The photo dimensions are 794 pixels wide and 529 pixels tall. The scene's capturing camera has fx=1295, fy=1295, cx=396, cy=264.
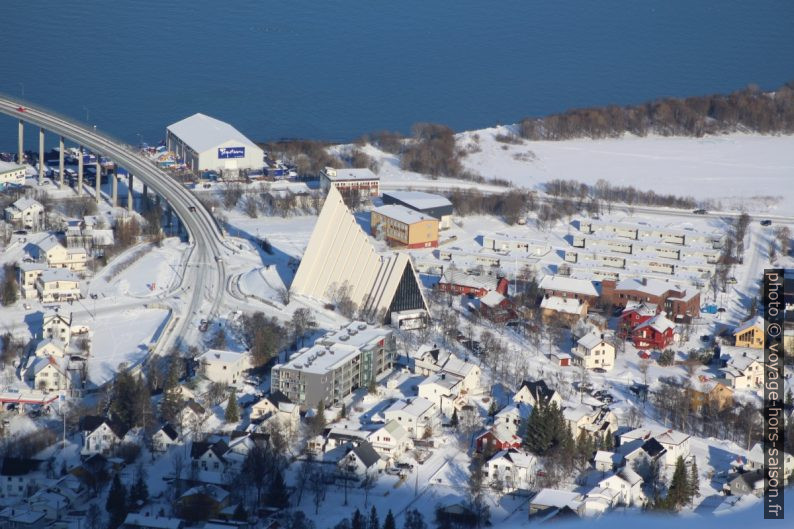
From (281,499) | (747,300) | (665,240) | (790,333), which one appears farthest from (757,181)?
(281,499)

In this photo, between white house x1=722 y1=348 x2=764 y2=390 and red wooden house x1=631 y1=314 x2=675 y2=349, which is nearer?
white house x1=722 y1=348 x2=764 y2=390

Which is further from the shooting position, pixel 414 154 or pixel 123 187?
pixel 414 154

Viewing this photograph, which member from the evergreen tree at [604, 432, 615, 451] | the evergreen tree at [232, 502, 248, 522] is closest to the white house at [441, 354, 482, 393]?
the evergreen tree at [604, 432, 615, 451]

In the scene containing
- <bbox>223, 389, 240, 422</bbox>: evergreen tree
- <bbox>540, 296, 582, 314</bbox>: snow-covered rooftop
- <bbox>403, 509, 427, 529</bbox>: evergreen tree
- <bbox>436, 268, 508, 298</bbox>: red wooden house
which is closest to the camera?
<bbox>403, 509, 427, 529</bbox>: evergreen tree

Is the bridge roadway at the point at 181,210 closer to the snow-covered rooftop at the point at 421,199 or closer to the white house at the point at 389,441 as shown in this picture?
the snow-covered rooftop at the point at 421,199

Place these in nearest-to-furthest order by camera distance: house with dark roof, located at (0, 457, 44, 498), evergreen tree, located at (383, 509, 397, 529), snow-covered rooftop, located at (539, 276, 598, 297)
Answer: evergreen tree, located at (383, 509, 397, 529), house with dark roof, located at (0, 457, 44, 498), snow-covered rooftop, located at (539, 276, 598, 297)

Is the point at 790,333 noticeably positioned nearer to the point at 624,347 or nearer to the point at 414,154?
the point at 624,347

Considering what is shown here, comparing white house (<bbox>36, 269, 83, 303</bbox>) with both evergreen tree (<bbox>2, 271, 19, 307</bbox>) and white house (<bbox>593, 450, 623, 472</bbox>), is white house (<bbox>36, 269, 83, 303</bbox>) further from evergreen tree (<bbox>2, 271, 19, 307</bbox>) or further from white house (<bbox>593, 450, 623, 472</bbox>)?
white house (<bbox>593, 450, 623, 472</bbox>)
